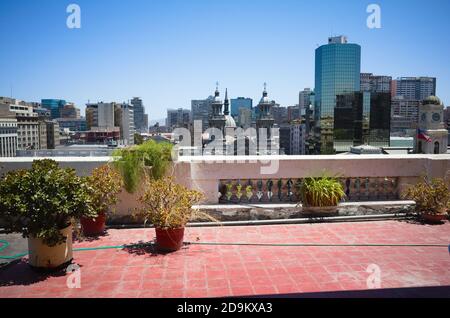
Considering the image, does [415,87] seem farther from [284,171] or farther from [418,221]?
[284,171]

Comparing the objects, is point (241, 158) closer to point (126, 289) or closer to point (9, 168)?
point (126, 289)

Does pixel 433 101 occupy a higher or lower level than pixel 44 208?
higher

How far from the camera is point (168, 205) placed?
484cm

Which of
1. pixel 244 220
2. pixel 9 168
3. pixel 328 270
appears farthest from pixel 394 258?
pixel 9 168

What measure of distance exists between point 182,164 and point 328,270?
9.80 ft

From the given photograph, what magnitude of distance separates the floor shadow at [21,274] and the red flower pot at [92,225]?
1094 millimetres

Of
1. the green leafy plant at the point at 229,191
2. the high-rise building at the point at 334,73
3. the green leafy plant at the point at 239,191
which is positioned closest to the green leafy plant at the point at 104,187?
the green leafy plant at the point at 229,191

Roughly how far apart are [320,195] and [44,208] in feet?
13.7

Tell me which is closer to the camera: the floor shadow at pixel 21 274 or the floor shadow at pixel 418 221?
the floor shadow at pixel 21 274

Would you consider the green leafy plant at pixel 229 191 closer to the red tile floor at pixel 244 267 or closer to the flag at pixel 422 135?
the red tile floor at pixel 244 267

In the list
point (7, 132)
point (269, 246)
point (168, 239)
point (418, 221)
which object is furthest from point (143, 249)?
point (7, 132)

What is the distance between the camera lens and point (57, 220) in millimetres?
4078

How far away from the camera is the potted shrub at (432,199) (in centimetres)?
594

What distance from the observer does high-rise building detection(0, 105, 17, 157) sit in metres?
79.9
